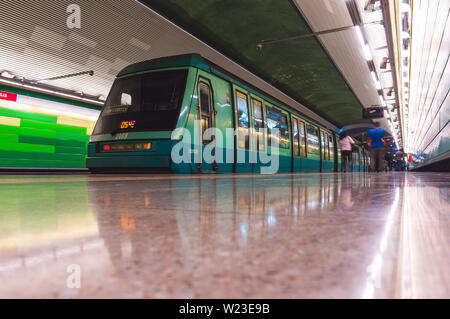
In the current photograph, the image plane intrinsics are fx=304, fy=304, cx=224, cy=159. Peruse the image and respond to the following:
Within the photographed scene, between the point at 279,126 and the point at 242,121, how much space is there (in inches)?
88.7

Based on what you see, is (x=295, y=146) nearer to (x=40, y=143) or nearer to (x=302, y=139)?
(x=302, y=139)

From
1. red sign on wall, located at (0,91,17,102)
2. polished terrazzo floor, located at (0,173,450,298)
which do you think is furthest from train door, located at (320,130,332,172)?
polished terrazzo floor, located at (0,173,450,298)

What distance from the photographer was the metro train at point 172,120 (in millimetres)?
4871

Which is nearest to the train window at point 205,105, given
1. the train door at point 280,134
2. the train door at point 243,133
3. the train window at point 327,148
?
the train door at point 243,133

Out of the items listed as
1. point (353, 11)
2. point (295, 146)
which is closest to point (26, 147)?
point (295, 146)

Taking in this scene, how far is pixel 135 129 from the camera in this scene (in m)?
5.05

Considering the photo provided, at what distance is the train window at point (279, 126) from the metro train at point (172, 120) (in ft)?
3.87

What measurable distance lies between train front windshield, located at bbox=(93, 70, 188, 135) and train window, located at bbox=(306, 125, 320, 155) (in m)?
6.79

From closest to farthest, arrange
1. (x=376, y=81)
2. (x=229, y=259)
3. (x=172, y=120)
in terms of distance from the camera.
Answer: (x=229, y=259) < (x=172, y=120) < (x=376, y=81)

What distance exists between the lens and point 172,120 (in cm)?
491

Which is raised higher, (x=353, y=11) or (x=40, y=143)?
(x=353, y=11)

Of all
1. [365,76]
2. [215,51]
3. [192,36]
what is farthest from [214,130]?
[365,76]

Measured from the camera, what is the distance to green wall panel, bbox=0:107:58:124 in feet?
39.0
